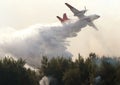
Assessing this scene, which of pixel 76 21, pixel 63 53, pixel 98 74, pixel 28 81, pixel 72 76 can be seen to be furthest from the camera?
pixel 63 53

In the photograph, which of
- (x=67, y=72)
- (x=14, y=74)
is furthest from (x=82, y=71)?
(x=14, y=74)

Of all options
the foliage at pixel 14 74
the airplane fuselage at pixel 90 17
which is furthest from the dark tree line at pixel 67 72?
the airplane fuselage at pixel 90 17

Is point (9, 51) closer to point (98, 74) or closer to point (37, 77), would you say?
point (37, 77)

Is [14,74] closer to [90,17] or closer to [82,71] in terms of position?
[82,71]

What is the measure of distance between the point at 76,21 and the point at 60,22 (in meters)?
7.51

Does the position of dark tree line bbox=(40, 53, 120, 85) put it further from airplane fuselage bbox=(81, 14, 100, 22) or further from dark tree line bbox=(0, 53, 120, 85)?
airplane fuselage bbox=(81, 14, 100, 22)

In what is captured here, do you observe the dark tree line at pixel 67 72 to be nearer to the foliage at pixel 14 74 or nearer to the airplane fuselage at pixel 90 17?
the foliage at pixel 14 74

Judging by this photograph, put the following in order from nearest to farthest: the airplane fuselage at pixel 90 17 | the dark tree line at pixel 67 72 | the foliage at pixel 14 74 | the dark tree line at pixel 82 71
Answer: the dark tree line at pixel 82 71 < the dark tree line at pixel 67 72 < the foliage at pixel 14 74 < the airplane fuselage at pixel 90 17

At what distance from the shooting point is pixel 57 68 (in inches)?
3339

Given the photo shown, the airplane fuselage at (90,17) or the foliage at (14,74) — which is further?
the airplane fuselage at (90,17)

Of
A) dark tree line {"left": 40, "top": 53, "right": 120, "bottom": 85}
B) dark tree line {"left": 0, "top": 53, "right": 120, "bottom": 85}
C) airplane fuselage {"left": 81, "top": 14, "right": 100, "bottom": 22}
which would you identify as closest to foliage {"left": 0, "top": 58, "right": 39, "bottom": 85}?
dark tree line {"left": 0, "top": 53, "right": 120, "bottom": 85}

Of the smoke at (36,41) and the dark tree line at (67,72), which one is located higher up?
the smoke at (36,41)

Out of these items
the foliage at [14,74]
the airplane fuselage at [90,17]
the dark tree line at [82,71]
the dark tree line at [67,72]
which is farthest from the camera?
the airplane fuselage at [90,17]

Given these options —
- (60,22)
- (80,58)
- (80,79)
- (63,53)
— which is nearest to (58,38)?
(60,22)
